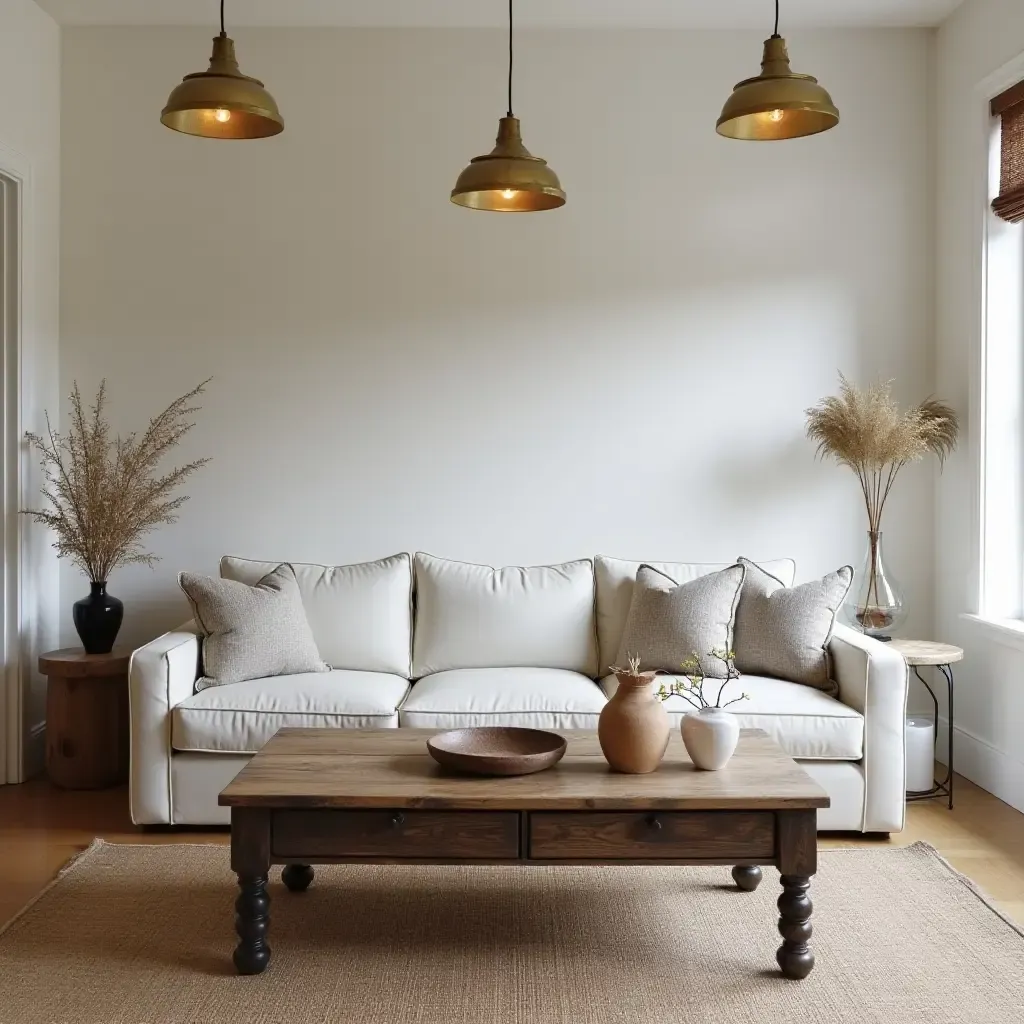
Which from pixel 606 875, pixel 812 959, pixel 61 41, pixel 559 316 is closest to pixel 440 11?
pixel 559 316

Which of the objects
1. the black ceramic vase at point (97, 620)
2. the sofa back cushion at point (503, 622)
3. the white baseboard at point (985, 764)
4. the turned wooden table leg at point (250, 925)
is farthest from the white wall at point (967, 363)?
the black ceramic vase at point (97, 620)

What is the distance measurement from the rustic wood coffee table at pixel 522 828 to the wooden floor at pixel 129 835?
896mm

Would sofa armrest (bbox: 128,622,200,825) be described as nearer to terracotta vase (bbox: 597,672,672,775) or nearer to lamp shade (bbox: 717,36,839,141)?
terracotta vase (bbox: 597,672,672,775)

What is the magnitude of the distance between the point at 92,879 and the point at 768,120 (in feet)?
9.85

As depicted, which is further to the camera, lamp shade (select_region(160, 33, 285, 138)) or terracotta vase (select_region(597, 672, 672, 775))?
terracotta vase (select_region(597, 672, 672, 775))

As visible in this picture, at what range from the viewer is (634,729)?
286cm

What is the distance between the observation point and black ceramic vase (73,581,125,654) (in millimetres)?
4469

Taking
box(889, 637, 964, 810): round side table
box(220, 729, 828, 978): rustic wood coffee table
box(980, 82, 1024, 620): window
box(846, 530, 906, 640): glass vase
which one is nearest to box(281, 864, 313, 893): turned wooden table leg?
box(220, 729, 828, 978): rustic wood coffee table

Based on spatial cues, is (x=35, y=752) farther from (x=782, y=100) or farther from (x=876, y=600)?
(x=782, y=100)

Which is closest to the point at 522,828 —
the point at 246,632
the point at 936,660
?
the point at 246,632

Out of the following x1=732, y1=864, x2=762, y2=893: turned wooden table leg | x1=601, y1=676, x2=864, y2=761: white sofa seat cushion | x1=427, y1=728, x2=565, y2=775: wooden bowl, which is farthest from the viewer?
x1=601, y1=676, x2=864, y2=761: white sofa seat cushion

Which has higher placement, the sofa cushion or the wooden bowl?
the sofa cushion

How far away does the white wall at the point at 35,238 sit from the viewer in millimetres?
4430

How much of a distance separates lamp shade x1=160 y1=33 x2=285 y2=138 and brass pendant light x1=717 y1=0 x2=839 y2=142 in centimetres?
118
